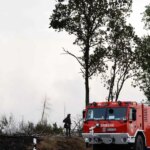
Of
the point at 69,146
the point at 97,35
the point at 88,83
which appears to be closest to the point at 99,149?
the point at 69,146

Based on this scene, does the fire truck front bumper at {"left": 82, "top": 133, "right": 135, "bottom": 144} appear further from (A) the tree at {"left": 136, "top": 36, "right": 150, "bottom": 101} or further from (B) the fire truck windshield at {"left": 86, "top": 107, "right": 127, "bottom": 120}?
(A) the tree at {"left": 136, "top": 36, "right": 150, "bottom": 101}

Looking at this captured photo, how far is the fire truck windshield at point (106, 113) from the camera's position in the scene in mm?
27188

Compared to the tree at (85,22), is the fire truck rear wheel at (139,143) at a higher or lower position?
lower

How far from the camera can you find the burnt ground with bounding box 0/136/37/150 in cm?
2755

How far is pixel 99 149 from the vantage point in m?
28.9

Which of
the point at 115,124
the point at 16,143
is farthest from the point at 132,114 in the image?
the point at 16,143

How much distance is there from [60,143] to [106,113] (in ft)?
16.0

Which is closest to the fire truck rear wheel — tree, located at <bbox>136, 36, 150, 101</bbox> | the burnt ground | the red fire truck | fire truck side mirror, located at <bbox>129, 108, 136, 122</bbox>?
the red fire truck

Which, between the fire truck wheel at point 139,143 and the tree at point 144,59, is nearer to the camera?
the fire truck wheel at point 139,143

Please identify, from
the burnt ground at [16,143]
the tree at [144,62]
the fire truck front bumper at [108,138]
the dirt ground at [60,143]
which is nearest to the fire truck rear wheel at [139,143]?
the fire truck front bumper at [108,138]

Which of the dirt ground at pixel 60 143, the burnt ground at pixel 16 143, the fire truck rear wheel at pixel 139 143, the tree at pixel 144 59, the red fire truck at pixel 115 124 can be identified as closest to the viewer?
the red fire truck at pixel 115 124

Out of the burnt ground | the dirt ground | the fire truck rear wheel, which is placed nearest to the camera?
the burnt ground

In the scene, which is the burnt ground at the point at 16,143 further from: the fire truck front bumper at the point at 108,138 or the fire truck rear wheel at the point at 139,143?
the fire truck rear wheel at the point at 139,143

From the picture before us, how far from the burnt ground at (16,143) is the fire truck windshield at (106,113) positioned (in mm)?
3555
